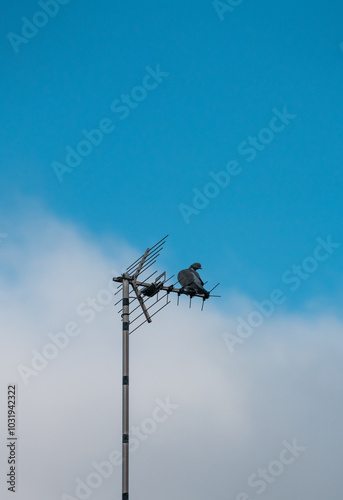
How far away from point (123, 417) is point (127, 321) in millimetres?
3117

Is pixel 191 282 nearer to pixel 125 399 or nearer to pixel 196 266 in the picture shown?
pixel 196 266

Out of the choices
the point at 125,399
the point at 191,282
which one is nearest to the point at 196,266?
the point at 191,282

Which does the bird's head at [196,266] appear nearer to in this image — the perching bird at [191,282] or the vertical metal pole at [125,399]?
the perching bird at [191,282]

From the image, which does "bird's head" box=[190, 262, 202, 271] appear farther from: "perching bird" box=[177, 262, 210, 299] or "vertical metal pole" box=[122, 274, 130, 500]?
"vertical metal pole" box=[122, 274, 130, 500]

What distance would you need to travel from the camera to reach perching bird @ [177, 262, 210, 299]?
2611 centimetres

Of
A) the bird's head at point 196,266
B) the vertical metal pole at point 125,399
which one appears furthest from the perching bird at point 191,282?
the vertical metal pole at point 125,399

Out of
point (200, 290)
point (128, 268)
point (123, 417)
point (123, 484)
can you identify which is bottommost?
point (123, 484)

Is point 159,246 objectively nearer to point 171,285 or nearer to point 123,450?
point 171,285

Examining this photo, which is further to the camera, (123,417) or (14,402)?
(14,402)

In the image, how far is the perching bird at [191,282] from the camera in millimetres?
26109

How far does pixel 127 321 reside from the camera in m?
24.0

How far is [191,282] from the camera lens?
26125 mm

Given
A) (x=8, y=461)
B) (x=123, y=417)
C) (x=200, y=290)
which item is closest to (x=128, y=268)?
(x=200, y=290)

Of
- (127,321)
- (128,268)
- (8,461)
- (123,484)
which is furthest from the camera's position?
(8,461)
